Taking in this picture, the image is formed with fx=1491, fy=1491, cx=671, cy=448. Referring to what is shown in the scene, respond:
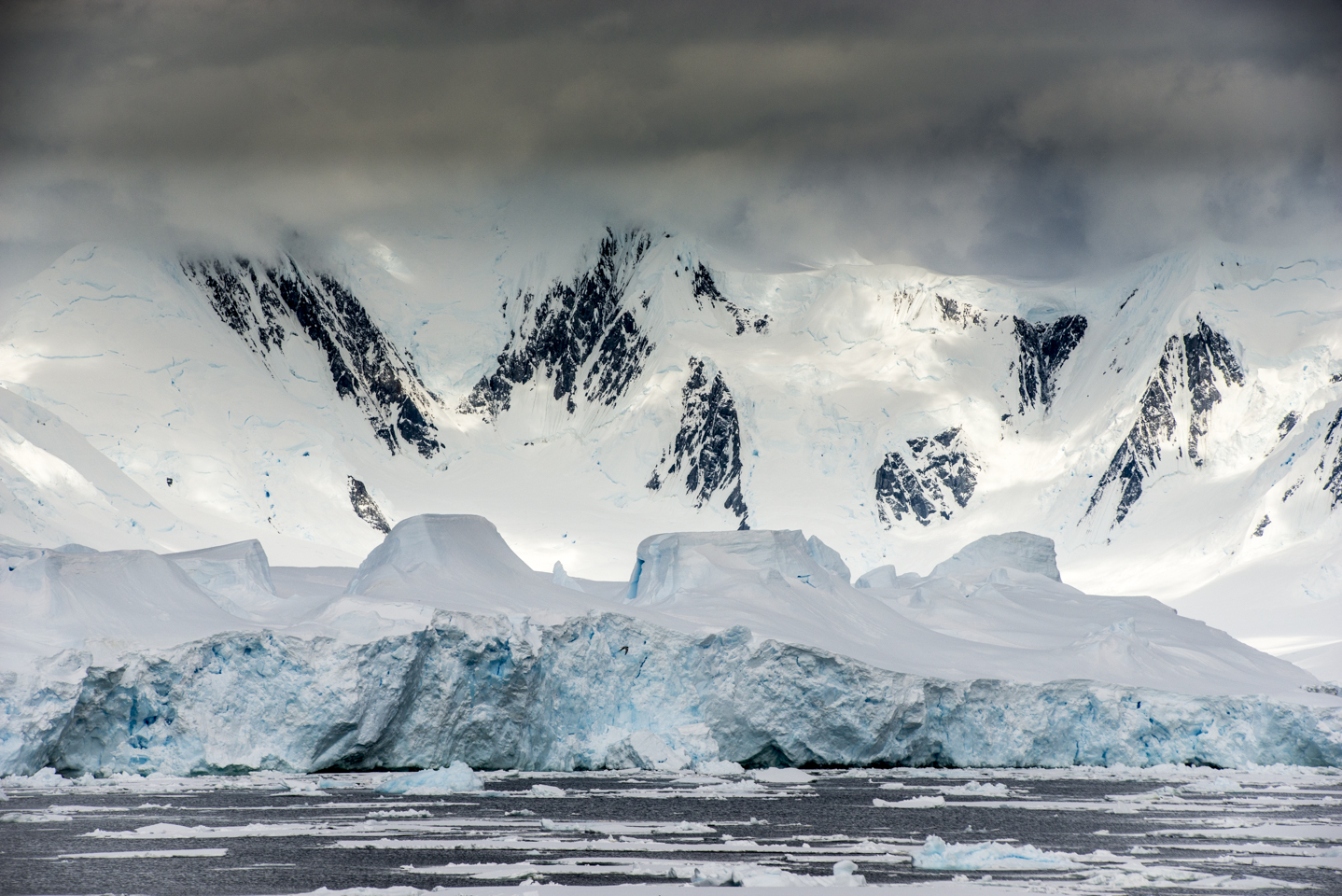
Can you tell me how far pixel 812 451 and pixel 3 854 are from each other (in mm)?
115848

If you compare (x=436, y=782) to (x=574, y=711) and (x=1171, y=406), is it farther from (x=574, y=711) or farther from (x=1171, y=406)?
(x=1171, y=406)

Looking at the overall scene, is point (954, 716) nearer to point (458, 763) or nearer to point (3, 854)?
point (458, 763)

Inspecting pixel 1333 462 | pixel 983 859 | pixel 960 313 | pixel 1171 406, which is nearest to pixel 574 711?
pixel 983 859

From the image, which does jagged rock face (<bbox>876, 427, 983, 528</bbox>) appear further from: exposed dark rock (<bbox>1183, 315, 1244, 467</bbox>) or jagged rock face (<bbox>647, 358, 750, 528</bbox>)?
exposed dark rock (<bbox>1183, 315, 1244, 467</bbox>)

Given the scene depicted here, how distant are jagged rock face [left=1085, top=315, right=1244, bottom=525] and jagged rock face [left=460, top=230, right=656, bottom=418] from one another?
4824 centimetres

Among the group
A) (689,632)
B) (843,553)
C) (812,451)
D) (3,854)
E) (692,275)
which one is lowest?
(3,854)

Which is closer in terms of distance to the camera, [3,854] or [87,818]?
[3,854]

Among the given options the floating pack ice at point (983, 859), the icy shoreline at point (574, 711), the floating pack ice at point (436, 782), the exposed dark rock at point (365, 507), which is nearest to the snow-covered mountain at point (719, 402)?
the exposed dark rock at point (365, 507)

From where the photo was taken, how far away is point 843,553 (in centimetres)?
12644

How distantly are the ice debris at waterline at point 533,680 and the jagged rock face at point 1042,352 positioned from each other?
323 feet

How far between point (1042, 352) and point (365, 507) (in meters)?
74.2

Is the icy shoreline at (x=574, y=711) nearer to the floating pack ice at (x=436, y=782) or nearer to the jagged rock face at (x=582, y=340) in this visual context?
the floating pack ice at (x=436, y=782)

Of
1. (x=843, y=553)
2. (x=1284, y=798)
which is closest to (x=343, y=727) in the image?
(x=1284, y=798)

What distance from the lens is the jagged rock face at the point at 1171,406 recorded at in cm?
12781
